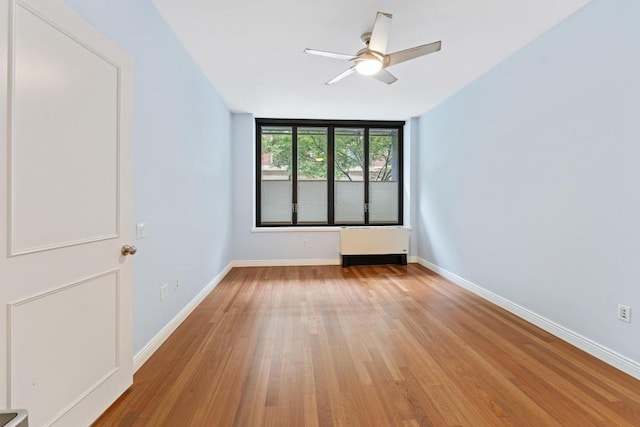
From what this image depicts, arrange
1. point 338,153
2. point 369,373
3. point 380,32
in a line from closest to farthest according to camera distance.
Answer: point 369,373 < point 380,32 < point 338,153

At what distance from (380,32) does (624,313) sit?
2606mm

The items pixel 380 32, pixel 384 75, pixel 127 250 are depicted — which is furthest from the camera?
pixel 384 75

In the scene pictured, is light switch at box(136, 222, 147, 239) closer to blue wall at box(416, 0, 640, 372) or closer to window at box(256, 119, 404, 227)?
blue wall at box(416, 0, 640, 372)

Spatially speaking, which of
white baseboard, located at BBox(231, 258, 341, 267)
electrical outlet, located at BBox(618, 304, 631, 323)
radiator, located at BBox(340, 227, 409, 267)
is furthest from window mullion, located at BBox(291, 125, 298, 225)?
electrical outlet, located at BBox(618, 304, 631, 323)

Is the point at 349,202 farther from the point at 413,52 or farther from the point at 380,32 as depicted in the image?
the point at 380,32

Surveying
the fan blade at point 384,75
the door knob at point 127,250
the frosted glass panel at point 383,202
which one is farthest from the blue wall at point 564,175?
the door knob at point 127,250

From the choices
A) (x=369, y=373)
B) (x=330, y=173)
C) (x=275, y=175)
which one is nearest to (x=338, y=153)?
(x=330, y=173)

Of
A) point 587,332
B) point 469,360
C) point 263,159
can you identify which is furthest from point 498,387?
point 263,159

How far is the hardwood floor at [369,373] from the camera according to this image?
162 cm

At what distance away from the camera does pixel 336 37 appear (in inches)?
108

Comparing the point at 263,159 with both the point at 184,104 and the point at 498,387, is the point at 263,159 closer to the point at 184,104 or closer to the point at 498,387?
the point at 184,104

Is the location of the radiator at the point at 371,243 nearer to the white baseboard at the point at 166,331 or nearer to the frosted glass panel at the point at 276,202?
the frosted glass panel at the point at 276,202

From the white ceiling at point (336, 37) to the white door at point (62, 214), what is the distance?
1.09 meters

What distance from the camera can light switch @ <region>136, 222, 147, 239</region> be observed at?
2070mm
